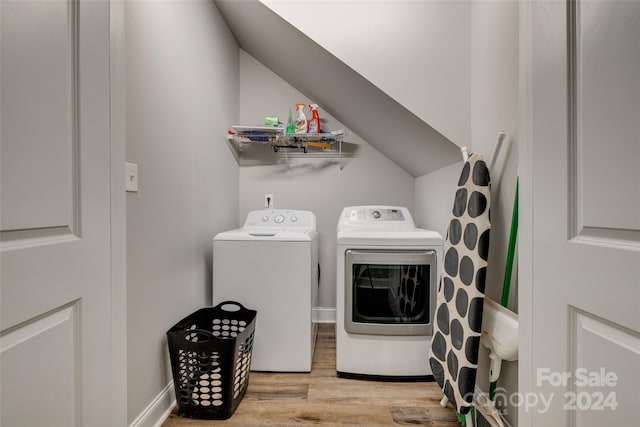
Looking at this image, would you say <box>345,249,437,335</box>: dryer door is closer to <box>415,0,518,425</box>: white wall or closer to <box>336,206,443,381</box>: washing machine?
<box>336,206,443,381</box>: washing machine

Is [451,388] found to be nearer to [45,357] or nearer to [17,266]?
[45,357]

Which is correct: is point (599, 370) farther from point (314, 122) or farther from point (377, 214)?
point (314, 122)

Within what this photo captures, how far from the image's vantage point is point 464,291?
1.25 metres

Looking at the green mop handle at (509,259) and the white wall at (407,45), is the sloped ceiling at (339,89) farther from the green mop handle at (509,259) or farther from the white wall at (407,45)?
the green mop handle at (509,259)

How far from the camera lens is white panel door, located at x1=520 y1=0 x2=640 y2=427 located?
55cm

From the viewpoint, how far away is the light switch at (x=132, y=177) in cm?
115

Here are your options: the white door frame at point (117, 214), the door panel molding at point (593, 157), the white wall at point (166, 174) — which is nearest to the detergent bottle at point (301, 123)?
the white wall at point (166, 174)

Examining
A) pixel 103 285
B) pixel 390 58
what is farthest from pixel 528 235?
pixel 390 58

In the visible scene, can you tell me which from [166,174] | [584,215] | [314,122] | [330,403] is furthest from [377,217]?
[584,215]

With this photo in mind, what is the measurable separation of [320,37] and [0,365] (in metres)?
1.82

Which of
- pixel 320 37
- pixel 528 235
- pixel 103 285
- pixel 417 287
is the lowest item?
pixel 417 287

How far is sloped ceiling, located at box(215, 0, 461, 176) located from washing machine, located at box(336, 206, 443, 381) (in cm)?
63

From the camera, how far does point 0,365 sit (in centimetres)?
52

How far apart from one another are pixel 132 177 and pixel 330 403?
4.68 feet
